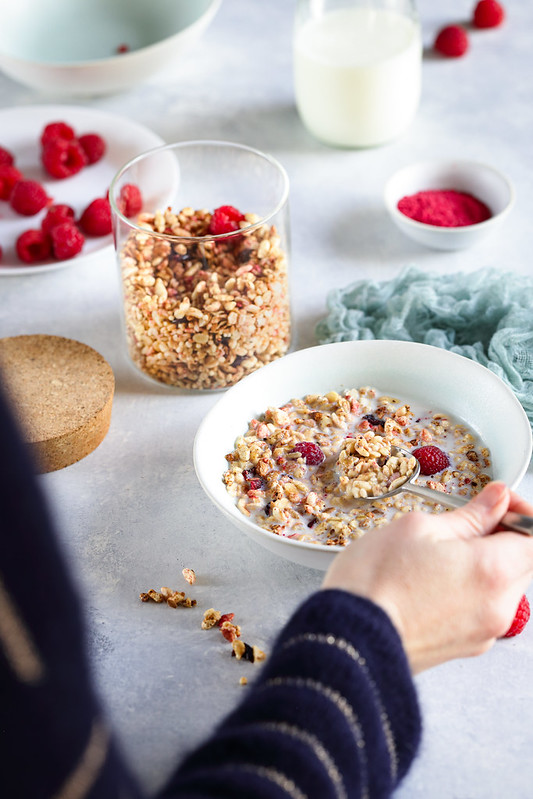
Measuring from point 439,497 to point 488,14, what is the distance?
3.96 feet

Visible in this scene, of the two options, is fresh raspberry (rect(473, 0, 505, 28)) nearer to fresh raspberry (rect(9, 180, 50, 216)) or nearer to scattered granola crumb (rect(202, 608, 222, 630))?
fresh raspberry (rect(9, 180, 50, 216))

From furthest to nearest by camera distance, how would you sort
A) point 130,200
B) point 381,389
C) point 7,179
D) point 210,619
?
point 7,179 < point 130,200 < point 381,389 < point 210,619

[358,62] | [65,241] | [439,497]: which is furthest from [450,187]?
[439,497]

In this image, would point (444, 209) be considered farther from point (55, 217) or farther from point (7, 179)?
point (7, 179)

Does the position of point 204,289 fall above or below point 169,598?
above

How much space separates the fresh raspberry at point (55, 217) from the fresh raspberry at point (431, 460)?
0.63 m

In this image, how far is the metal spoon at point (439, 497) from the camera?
69cm

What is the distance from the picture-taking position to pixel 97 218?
4.10 feet

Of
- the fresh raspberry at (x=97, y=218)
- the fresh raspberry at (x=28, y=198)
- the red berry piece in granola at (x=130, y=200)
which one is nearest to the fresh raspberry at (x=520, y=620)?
the red berry piece in granola at (x=130, y=200)

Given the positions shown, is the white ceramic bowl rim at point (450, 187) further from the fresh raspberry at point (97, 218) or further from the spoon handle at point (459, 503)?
the spoon handle at point (459, 503)

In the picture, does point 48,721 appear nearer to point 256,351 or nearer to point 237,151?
Result: point 256,351

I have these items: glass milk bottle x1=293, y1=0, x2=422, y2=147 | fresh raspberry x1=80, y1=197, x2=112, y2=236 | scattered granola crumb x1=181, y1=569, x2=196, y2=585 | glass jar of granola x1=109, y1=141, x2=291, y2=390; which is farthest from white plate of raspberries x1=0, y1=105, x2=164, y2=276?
scattered granola crumb x1=181, y1=569, x2=196, y2=585

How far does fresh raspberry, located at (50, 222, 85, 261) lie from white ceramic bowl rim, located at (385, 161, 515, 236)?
1.35ft

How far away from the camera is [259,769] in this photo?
1.75 ft
